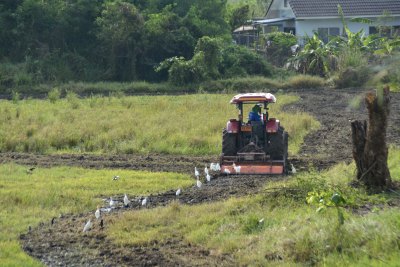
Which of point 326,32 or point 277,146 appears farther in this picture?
point 326,32

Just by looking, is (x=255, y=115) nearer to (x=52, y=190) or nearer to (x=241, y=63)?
(x=52, y=190)

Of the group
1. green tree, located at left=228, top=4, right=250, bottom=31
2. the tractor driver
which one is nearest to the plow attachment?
the tractor driver

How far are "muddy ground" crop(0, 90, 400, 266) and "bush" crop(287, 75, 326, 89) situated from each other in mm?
13002

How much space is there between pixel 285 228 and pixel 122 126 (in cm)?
1341

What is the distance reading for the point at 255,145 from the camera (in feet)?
53.6

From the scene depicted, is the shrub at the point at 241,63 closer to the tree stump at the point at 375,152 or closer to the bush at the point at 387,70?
the tree stump at the point at 375,152

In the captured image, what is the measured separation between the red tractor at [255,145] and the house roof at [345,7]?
1303 inches

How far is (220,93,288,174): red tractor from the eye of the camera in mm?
15844

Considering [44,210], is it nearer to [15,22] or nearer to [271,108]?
[271,108]

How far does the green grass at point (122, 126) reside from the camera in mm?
20438

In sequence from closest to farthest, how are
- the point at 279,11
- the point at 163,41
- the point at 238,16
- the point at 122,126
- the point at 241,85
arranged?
the point at 122,126 < the point at 241,85 < the point at 163,41 < the point at 238,16 < the point at 279,11

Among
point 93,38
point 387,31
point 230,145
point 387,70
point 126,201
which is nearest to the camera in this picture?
point 387,70

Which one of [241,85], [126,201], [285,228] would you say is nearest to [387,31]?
[241,85]

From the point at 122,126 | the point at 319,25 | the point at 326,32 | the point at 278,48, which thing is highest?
the point at 319,25
